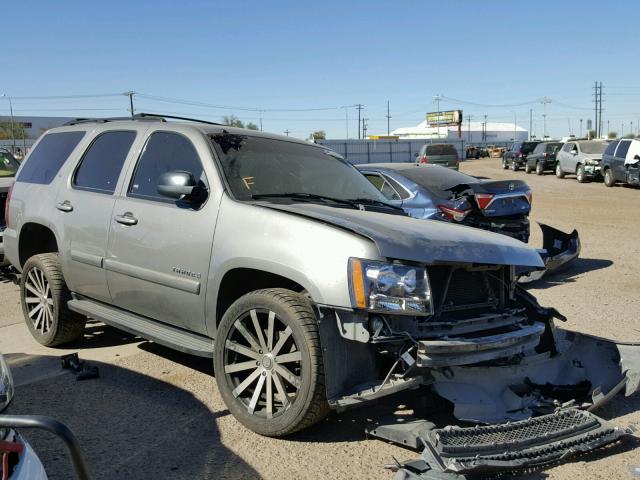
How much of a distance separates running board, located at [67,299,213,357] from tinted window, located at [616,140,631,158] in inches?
884

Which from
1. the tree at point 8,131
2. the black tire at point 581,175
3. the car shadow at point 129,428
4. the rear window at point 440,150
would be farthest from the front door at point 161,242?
the tree at point 8,131

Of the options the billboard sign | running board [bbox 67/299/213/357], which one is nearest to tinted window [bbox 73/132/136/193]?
running board [bbox 67/299/213/357]

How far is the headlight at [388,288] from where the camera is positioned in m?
3.54

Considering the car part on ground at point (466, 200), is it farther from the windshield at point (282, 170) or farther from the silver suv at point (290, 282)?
the silver suv at point (290, 282)

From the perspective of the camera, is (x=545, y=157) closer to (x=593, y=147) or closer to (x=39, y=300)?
(x=593, y=147)

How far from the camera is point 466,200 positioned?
879 cm

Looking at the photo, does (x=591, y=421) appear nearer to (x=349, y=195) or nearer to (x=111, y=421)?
(x=349, y=195)

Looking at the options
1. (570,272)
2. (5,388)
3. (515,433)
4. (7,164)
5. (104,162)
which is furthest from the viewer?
(7,164)

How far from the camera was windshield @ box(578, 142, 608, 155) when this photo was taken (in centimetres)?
2872

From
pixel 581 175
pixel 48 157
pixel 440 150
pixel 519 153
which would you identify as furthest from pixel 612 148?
pixel 48 157

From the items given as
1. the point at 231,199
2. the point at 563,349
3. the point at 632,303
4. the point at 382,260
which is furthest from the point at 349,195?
the point at 632,303

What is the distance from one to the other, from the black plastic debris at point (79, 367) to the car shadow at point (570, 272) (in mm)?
5727

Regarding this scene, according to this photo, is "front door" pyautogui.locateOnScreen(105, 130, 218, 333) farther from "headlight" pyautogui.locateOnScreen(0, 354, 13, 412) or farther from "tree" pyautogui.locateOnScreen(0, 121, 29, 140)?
"tree" pyautogui.locateOnScreen(0, 121, 29, 140)

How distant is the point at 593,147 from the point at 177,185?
28386 mm
